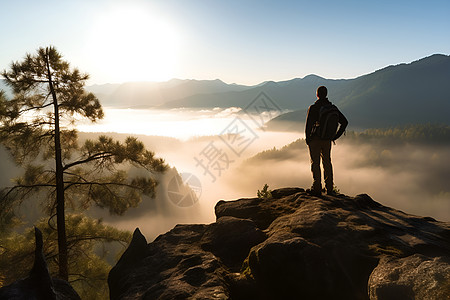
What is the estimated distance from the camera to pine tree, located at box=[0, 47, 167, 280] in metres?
10.1

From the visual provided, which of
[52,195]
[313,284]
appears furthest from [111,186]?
[313,284]

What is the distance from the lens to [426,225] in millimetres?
5555

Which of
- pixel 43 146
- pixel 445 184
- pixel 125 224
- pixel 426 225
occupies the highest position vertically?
pixel 43 146

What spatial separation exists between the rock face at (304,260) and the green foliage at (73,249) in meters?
7.91

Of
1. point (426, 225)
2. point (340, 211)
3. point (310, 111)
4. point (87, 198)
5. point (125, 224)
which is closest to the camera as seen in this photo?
point (426, 225)

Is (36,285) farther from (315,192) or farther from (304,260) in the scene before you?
(315,192)

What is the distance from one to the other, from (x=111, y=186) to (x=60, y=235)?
289 cm

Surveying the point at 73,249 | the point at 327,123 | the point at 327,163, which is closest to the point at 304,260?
the point at 327,163

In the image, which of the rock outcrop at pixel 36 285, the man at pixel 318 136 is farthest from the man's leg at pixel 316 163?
the rock outcrop at pixel 36 285

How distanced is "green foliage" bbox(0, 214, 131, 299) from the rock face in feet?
26.0

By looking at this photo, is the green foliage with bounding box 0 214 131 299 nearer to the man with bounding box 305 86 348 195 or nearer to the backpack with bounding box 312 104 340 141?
the man with bounding box 305 86 348 195

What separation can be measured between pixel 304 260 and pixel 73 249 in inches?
484

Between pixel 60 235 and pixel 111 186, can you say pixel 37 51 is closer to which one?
pixel 111 186

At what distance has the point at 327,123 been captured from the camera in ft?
24.9
